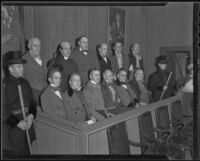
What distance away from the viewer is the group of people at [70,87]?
3.86 metres

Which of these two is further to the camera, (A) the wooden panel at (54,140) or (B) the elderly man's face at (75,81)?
(B) the elderly man's face at (75,81)

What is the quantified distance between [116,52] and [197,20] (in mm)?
2909

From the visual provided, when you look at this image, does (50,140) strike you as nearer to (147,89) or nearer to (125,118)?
(125,118)

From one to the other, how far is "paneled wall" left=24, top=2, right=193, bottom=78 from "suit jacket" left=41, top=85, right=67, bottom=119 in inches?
67.6

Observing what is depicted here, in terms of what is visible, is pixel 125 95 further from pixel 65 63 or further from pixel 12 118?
pixel 12 118

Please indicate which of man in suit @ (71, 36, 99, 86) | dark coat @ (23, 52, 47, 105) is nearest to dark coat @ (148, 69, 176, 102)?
man in suit @ (71, 36, 99, 86)

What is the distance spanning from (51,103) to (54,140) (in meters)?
0.57

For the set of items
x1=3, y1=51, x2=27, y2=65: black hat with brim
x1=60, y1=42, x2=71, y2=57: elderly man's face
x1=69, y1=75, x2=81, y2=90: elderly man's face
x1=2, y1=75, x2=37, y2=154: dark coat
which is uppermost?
x1=60, y1=42, x2=71, y2=57: elderly man's face

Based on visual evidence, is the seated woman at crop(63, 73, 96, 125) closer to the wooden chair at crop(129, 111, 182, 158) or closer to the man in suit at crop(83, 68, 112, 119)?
the man in suit at crop(83, 68, 112, 119)

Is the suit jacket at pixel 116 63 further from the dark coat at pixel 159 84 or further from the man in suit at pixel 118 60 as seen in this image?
the dark coat at pixel 159 84

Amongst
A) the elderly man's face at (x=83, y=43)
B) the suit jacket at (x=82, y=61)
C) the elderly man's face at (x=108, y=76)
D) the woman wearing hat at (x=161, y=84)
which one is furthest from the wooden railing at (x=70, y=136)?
the woman wearing hat at (x=161, y=84)

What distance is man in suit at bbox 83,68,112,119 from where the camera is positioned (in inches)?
187

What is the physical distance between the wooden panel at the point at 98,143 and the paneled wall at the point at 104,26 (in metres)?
2.50

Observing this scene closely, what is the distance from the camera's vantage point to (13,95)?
12.6 ft
